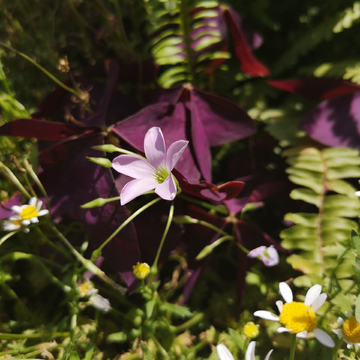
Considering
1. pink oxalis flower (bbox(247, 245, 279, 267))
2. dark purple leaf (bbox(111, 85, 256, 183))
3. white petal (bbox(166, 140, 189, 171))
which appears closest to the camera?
white petal (bbox(166, 140, 189, 171))

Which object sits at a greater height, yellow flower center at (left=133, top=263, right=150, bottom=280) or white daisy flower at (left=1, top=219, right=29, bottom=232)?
white daisy flower at (left=1, top=219, right=29, bottom=232)

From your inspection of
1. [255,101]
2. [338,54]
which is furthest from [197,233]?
→ [338,54]

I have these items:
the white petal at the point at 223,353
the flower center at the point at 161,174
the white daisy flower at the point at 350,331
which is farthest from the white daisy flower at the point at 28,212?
the white daisy flower at the point at 350,331

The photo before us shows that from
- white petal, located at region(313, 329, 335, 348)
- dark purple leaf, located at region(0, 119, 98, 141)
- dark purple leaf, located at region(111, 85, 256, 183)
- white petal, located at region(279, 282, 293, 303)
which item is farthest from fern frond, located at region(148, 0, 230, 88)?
white petal, located at region(313, 329, 335, 348)

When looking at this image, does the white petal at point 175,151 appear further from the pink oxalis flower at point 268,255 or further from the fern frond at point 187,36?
the fern frond at point 187,36

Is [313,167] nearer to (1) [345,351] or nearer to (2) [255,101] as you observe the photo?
(2) [255,101]

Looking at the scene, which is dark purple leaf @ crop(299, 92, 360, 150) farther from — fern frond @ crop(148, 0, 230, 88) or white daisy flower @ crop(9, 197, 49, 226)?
white daisy flower @ crop(9, 197, 49, 226)
